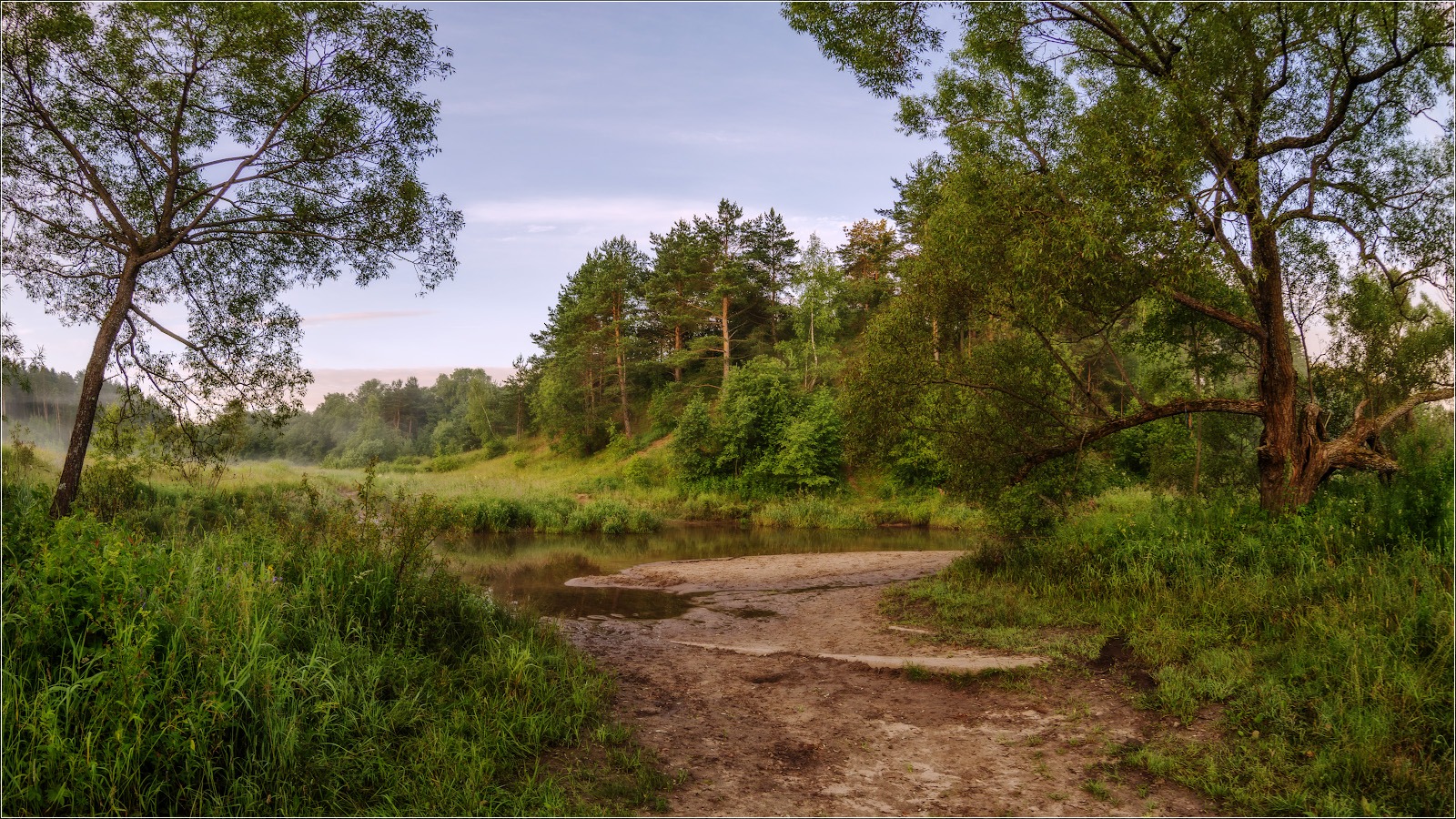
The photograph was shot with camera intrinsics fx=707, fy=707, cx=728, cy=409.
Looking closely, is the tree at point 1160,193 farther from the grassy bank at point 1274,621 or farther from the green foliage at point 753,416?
the green foliage at point 753,416

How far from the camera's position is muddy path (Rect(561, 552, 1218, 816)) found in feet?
15.5

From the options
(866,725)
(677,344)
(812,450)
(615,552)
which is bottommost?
(615,552)

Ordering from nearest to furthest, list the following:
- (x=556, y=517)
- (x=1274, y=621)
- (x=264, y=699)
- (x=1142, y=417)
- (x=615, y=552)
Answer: (x=264, y=699) → (x=1274, y=621) → (x=1142, y=417) → (x=615, y=552) → (x=556, y=517)

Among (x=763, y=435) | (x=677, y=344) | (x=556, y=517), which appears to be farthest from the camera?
(x=677, y=344)

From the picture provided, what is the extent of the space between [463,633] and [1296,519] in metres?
9.74

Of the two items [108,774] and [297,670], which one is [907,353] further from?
[108,774]

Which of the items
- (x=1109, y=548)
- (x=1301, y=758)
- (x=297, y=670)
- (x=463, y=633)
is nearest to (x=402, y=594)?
(x=463, y=633)

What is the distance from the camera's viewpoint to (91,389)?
941 cm

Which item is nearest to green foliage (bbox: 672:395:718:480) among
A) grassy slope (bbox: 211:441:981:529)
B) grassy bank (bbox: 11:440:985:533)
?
grassy bank (bbox: 11:440:985:533)

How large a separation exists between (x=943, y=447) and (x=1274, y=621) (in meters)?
5.83

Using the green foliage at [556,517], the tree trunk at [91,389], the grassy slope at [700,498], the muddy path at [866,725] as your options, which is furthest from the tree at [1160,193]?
the green foliage at [556,517]

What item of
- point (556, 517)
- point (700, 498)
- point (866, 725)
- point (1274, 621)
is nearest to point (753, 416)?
point (700, 498)

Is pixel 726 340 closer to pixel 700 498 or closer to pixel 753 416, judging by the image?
pixel 753 416

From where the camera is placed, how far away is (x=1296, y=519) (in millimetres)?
8656
